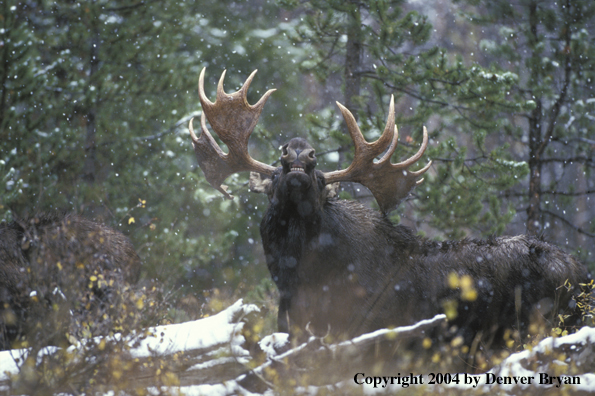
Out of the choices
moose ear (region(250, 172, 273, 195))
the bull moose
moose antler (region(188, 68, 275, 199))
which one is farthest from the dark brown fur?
moose antler (region(188, 68, 275, 199))

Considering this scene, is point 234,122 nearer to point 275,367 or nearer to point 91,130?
point 275,367

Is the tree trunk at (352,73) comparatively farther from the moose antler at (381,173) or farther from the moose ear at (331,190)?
the moose ear at (331,190)

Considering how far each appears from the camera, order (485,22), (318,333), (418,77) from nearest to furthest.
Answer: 1. (318,333)
2. (418,77)
3. (485,22)

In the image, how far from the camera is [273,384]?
3.69 m

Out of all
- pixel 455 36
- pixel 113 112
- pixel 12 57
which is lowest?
pixel 113 112

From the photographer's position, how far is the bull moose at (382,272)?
17.0ft

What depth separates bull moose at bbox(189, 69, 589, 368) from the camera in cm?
520

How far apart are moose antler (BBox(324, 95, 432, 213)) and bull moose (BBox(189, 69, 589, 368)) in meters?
0.03

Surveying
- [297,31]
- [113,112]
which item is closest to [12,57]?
[113,112]

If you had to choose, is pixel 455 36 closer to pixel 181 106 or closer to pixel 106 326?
pixel 181 106

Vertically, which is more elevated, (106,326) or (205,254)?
(106,326)

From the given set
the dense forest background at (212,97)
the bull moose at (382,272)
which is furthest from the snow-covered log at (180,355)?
the dense forest background at (212,97)

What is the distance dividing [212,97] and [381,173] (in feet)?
23.4

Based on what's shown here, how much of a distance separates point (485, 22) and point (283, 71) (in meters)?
5.07
